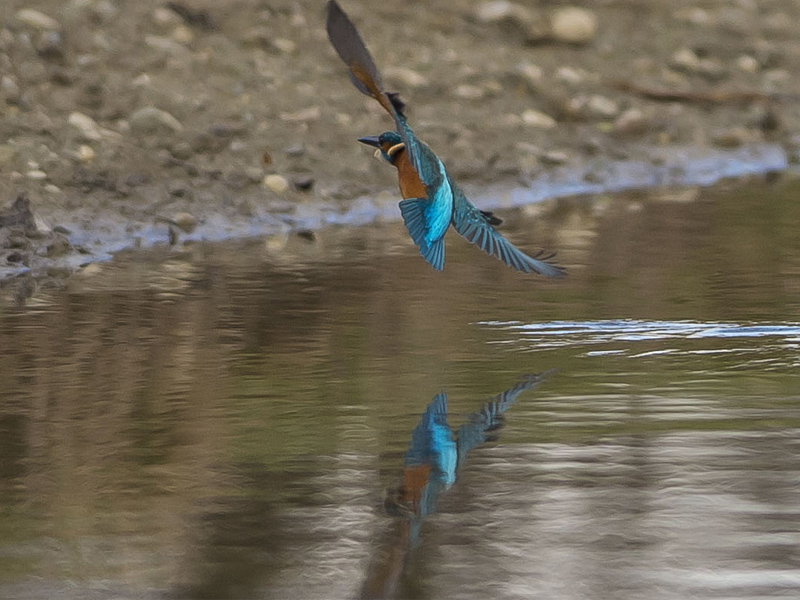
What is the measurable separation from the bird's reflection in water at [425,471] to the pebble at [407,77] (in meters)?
5.93

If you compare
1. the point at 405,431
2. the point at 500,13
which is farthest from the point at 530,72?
the point at 405,431

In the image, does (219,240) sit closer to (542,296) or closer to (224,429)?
(542,296)

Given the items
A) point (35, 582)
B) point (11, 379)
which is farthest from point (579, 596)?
point (11, 379)

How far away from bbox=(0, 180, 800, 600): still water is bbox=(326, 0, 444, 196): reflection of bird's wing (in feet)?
A: 1.62

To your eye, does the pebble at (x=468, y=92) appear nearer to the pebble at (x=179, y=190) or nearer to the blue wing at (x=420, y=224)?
the pebble at (x=179, y=190)

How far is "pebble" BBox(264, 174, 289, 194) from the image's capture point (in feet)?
27.3

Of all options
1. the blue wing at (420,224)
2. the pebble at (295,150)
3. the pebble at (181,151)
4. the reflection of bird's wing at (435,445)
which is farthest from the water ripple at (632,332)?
the pebble at (295,150)

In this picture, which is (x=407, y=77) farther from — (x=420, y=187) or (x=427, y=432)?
(x=427, y=432)

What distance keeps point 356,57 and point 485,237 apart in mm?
676

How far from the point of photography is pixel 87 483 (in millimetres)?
3428

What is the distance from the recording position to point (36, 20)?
914cm

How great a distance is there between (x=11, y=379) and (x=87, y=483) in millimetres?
1184

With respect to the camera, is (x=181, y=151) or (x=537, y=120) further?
(x=537, y=120)

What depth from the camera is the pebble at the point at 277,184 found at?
8.32 meters
